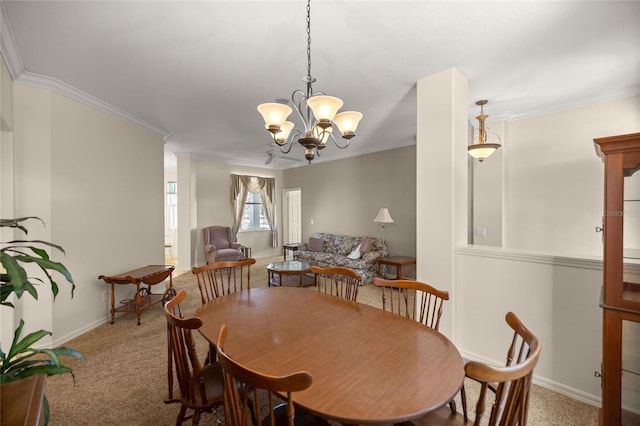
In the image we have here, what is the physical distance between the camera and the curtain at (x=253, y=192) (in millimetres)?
6945

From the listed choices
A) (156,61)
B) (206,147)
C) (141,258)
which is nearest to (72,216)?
(141,258)

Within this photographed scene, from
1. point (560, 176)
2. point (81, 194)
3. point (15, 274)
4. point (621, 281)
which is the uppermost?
point (560, 176)

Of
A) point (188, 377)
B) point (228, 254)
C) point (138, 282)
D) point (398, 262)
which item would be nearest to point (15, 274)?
point (188, 377)

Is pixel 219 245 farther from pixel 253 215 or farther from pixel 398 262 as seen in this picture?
pixel 398 262

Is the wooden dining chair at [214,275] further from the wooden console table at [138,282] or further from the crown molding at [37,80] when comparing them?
the crown molding at [37,80]

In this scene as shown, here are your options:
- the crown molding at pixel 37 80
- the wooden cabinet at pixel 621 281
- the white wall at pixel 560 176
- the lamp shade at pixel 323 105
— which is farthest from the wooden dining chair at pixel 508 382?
the crown molding at pixel 37 80

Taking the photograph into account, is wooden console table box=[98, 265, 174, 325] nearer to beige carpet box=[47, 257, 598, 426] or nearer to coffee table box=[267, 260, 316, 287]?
beige carpet box=[47, 257, 598, 426]

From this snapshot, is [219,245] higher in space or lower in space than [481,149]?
lower

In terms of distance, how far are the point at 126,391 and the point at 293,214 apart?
19.8 ft

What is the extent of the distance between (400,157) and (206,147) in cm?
389

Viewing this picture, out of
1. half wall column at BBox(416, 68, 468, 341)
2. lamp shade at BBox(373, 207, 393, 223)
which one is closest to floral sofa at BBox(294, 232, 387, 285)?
lamp shade at BBox(373, 207, 393, 223)

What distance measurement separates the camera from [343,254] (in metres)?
5.86

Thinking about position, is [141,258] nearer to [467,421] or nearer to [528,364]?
[467,421]

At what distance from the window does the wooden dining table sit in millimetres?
5575
